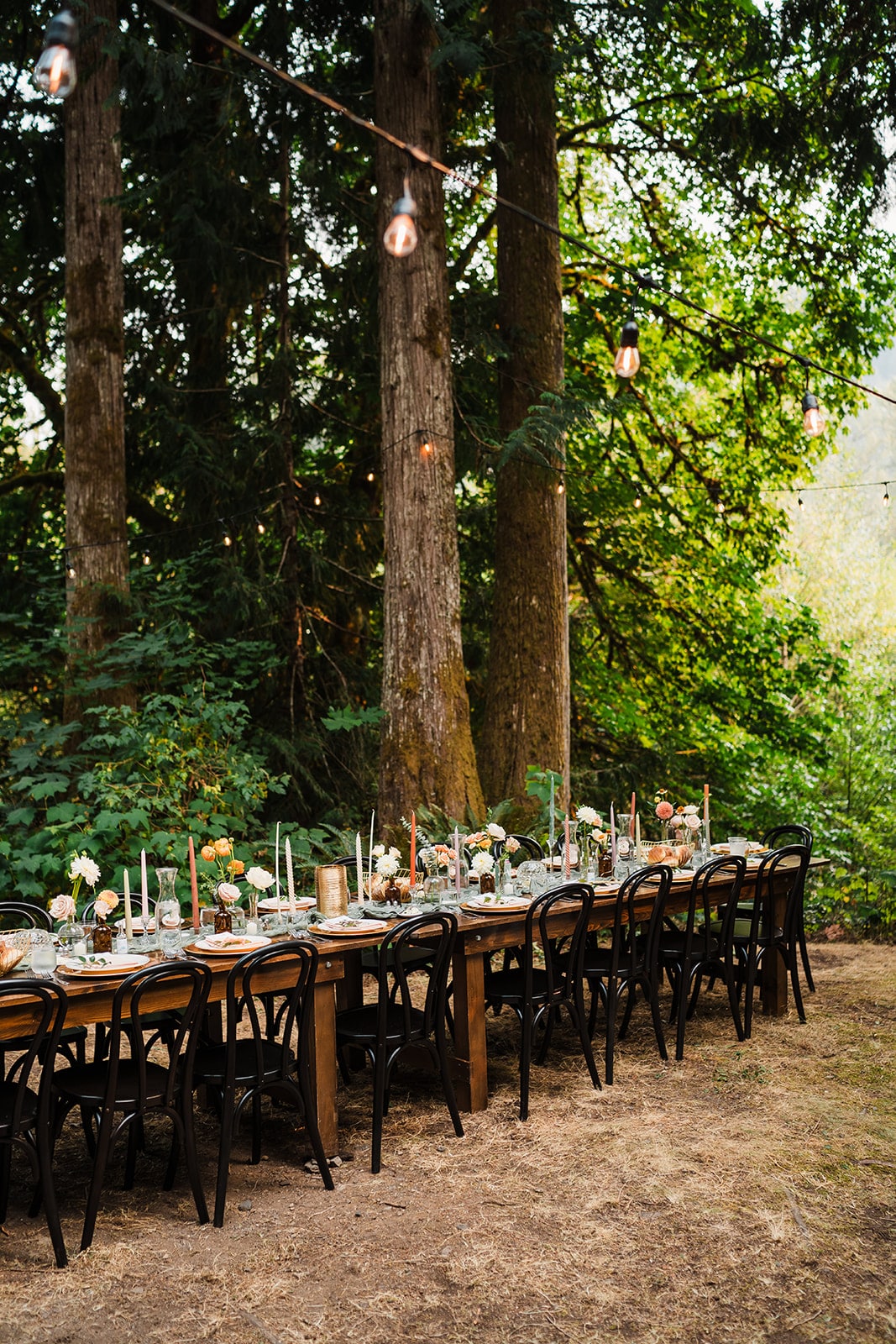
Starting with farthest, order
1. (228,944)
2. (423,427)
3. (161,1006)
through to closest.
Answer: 1. (423,427)
2. (228,944)
3. (161,1006)

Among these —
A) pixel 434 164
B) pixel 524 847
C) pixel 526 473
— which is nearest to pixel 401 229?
pixel 434 164

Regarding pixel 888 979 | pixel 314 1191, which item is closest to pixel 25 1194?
pixel 314 1191

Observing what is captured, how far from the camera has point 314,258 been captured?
10188 mm

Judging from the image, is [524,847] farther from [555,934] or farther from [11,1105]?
[11,1105]

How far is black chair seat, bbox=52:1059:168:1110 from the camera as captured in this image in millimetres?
3615

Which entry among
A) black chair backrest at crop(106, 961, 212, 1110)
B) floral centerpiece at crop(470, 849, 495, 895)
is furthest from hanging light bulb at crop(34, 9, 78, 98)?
floral centerpiece at crop(470, 849, 495, 895)

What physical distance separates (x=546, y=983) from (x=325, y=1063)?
123 centimetres

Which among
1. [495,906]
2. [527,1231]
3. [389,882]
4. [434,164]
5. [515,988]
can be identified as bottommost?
[527,1231]

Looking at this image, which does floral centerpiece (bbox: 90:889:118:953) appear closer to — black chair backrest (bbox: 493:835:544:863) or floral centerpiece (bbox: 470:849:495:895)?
floral centerpiece (bbox: 470:849:495:895)

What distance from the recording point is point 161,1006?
375 cm

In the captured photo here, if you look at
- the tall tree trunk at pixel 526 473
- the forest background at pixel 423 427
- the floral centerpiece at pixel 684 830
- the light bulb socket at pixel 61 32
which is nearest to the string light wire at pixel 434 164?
the light bulb socket at pixel 61 32

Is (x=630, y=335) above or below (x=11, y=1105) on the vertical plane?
above

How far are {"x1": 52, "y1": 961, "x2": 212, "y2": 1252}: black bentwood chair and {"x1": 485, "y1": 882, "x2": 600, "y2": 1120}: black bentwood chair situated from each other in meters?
1.49

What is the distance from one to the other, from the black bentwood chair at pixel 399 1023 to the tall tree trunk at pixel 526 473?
380 cm
